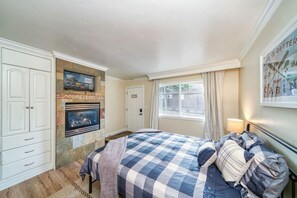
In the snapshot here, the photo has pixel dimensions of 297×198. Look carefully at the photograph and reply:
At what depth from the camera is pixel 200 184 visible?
43.6 inches

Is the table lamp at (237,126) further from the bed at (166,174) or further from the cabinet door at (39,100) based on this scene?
the cabinet door at (39,100)

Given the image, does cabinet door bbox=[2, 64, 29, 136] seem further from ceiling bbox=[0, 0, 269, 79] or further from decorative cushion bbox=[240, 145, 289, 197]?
decorative cushion bbox=[240, 145, 289, 197]

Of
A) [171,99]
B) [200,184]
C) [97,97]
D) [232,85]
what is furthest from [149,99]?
[200,184]

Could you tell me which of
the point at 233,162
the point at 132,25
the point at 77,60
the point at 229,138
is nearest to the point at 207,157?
the point at 233,162

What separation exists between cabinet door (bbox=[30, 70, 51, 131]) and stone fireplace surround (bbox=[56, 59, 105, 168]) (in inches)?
6.5

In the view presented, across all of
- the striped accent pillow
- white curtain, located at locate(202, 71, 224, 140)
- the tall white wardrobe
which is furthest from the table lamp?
the tall white wardrobe

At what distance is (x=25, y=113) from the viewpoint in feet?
7.02

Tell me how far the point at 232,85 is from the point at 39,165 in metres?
4.68

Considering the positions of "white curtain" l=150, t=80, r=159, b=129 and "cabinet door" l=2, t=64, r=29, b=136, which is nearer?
"cabinet door" l=2, t=64, r=29, b=136

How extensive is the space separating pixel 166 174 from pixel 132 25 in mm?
1848

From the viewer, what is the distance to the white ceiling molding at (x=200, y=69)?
2938 mm

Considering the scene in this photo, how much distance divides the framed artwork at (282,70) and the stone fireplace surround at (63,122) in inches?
134

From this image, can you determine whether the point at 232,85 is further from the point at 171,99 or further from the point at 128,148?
the point at 128,148

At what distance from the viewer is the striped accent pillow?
42.7 inches
